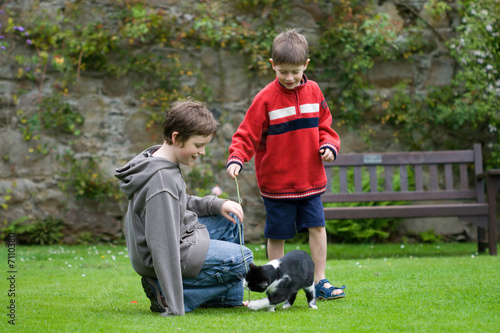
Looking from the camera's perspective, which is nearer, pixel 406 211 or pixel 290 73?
pixel 290 73

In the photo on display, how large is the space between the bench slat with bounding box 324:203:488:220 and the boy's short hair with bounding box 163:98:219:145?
8.67ft

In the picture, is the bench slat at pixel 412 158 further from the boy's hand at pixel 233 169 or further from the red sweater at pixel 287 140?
the boy's hand at pixel 233 169

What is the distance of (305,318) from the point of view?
2639 mm

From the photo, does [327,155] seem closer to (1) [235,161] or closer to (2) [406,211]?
(1) [235,161]

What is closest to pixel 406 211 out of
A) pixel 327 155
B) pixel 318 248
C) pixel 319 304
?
pixel 318 248

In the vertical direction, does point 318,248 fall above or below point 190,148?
below

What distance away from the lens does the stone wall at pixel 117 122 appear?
6.42m

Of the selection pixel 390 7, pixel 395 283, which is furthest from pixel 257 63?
pixel 395 283

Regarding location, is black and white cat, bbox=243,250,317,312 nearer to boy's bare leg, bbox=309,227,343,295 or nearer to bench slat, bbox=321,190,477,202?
boy's bare leg, bbox=309,227,343,295

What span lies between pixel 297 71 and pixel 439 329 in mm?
1614

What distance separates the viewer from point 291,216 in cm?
341

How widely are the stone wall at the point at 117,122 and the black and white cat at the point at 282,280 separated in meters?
3.60

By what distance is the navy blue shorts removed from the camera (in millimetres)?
3381

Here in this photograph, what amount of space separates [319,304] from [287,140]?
99 centimetres
